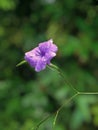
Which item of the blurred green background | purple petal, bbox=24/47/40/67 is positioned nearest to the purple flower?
purple petal, bbox=24/47/40/67

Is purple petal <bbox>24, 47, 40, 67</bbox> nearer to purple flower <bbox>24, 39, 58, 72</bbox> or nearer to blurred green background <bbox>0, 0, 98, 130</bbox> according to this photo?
purple flower <bbox>24, 39, 58, 72</bbox>

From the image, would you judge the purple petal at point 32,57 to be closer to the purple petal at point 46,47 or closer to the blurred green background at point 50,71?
the purple petal at point 46,47

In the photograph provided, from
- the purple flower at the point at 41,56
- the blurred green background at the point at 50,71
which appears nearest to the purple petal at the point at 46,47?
the purple flower at the point at 41,56

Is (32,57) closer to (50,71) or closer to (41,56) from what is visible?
(41,56)

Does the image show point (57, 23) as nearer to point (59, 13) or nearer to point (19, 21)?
point (59, 13)

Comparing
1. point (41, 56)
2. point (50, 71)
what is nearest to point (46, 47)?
point (41, 56)
